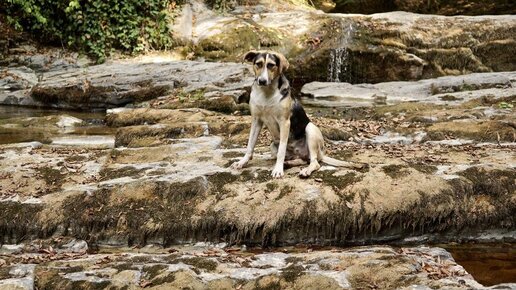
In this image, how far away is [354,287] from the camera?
4133 millimetres

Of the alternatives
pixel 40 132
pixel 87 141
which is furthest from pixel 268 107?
pixel 40 132

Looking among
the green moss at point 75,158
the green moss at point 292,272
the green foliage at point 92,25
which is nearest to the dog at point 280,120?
the green moss at point 292,272

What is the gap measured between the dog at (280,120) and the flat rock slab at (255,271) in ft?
5.92

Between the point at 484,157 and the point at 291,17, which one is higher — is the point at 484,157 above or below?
below

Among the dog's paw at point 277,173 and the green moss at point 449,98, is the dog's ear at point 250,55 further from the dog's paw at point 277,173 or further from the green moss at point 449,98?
the green moss at point 449,98

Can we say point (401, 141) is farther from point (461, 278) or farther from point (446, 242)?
point (461, 278)

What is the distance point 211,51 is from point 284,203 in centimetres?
1196

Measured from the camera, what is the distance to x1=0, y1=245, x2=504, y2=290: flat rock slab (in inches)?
166

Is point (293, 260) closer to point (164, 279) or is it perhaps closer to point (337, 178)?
point (164, 279)

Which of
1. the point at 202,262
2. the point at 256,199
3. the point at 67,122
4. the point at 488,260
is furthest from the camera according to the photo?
the point at 67,122

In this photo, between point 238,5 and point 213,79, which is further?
point 238,5

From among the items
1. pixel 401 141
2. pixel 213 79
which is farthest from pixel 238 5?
pixel 401 141

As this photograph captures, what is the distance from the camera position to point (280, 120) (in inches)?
245

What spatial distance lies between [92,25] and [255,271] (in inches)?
597
